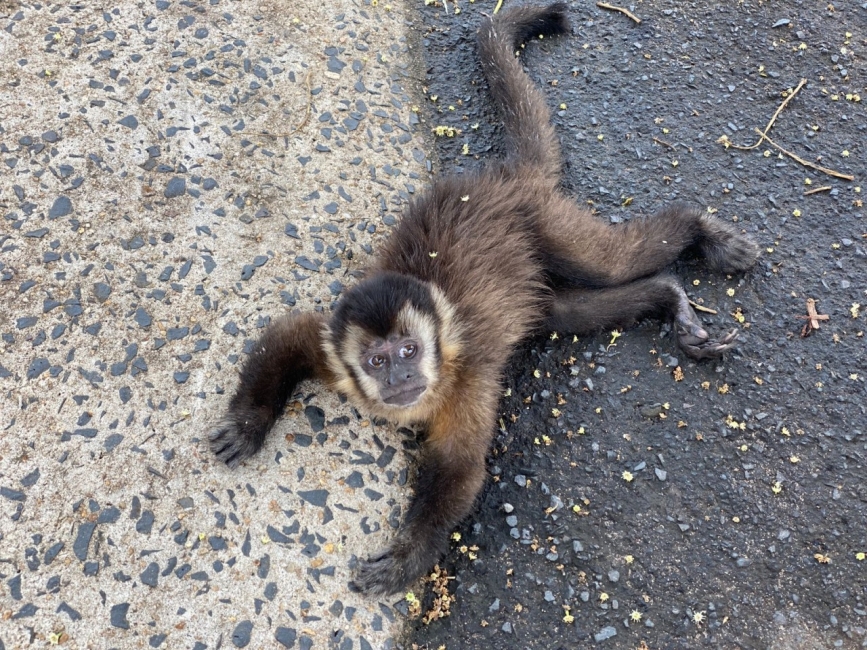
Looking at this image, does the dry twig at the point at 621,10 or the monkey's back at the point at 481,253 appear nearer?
the monkey's back at the point at 481,253

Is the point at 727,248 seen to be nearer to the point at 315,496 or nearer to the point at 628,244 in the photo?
the point at 628,244

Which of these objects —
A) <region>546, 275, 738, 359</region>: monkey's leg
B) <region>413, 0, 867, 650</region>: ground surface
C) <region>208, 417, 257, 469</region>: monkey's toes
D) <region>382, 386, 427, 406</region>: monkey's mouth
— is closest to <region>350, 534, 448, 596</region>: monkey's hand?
<region>413, 0, 867, 650</region>: ground surface

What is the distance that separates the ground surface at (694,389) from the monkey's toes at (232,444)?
1.11m

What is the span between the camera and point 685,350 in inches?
144

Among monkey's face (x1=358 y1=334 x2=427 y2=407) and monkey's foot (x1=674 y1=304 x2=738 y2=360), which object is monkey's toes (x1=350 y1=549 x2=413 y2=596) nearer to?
monkey's face (x1=358 y1=334 x2=427 y2=407)

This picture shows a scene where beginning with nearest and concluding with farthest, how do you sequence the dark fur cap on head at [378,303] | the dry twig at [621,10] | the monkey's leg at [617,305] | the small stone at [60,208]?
the dark fur cap on head at [378,303], the small stone at [60,208], the monkey's leg at [617,305], the dry twig at [621,10]

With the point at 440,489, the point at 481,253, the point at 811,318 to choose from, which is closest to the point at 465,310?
the point at 481,253

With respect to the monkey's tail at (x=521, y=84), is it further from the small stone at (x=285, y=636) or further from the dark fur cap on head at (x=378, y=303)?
the small stone at (x=285, y=636)

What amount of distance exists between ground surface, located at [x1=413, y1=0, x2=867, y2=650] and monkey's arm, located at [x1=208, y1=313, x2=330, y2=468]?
1099 millimetres

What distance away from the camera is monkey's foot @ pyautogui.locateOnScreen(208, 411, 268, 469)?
10.6 ft

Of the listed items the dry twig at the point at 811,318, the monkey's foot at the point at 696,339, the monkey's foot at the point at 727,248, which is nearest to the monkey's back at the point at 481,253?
the monkey's foot at the point at 696,339

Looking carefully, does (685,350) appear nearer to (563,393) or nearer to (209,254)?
(563,393)

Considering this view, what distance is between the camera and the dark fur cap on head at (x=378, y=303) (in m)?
3.18

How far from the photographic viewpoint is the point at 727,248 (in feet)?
12.5
